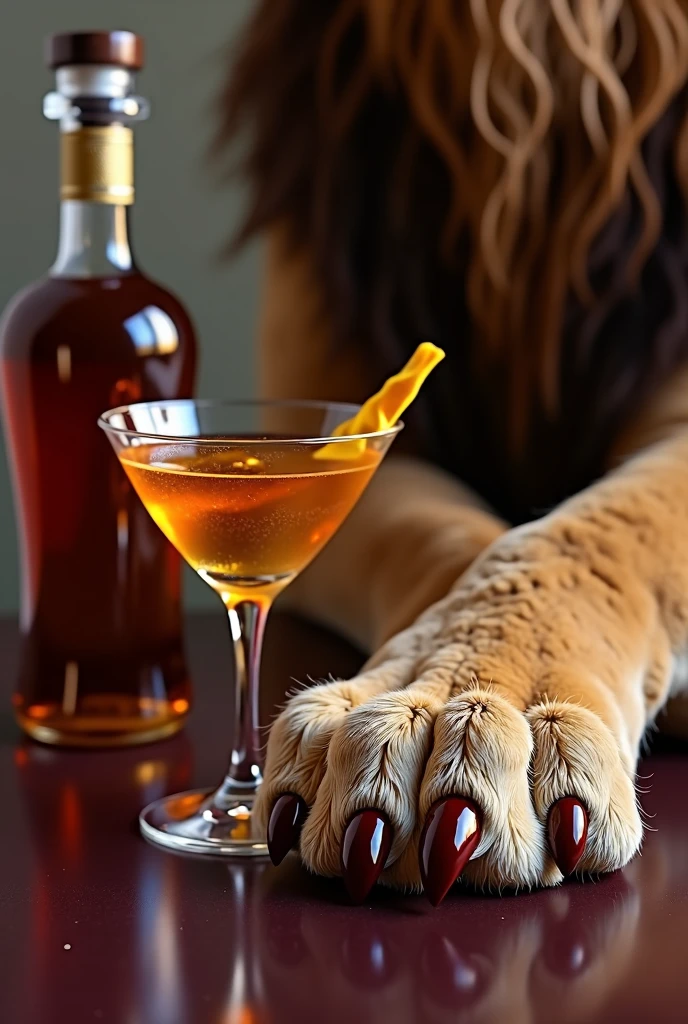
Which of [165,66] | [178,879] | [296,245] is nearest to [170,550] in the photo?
[178,879]

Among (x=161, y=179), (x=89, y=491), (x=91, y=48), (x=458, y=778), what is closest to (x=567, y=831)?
(x=458, y=778)

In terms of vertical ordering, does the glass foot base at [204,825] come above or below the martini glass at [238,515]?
below

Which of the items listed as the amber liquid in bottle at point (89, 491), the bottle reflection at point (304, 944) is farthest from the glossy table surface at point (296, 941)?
the amber liquid in bottle at point (89, 491)

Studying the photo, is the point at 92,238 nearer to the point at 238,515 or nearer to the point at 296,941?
the point at 238,515

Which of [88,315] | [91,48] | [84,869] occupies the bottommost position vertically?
[84,869]

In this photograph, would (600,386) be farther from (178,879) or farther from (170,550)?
(178,879)

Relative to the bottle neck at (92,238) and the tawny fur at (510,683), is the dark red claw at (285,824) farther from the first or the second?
the bottle neck at (92,238)
